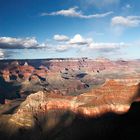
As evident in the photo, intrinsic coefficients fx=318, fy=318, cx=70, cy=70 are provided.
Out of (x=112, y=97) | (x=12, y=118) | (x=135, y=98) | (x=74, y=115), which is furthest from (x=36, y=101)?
(x=135, y=98)

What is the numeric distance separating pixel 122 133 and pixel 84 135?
26871 mm

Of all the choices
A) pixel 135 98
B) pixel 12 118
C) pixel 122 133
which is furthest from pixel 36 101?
pixel 122 133

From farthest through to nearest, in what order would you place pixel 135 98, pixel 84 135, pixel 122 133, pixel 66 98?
pixel 66 98, pixel 135 98, pixel 84 135, pixel 122 133

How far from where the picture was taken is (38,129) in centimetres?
17312

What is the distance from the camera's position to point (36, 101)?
637ft

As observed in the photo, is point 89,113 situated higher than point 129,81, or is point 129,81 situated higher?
point 129,81

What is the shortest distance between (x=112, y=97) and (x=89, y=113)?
15221 millimetres

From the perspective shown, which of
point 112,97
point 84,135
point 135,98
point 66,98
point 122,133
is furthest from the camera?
point 66,98

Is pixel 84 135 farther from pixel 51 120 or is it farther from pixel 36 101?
pixel 36 101

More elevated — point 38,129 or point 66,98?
point 66,98

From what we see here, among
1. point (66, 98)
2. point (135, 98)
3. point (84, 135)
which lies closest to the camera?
point (84, 135)

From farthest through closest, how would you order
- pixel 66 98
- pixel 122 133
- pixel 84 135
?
pixel 66 98
pixel 84 135
pixel 122 133

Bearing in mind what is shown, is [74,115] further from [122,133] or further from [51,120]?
[122,133]

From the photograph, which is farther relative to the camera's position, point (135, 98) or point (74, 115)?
point (74, 115)
